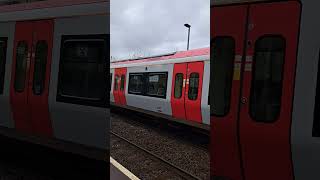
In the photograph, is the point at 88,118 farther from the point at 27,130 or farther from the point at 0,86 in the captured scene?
the point at 0,86

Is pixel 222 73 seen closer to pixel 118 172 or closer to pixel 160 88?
pixel 118 172

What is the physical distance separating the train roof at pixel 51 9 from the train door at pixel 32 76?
45mm

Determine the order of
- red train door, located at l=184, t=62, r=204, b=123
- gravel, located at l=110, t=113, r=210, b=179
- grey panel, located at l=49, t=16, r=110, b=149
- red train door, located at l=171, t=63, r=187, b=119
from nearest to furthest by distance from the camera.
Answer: gravel, located at l=110, t=113, r=210, b=179
grey panel, located at l=49, t=16, r=110, b=149
red train door, located at l=184, t=62, r=204, b=123
red train door, located at l=171, t=63, r=187, b=119

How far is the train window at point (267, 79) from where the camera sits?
1.50 metres

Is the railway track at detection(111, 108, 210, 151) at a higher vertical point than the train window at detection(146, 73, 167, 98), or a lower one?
lower

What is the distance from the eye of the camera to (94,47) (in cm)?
125

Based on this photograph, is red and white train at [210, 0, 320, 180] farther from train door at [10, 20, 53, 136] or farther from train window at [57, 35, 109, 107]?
train door at [10, 20, 53, 136]

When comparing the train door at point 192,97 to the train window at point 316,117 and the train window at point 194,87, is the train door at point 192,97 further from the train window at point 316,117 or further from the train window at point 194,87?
the train window at point 316,117

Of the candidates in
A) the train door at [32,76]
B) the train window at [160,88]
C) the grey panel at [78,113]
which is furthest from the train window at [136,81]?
the train door at [32,76]

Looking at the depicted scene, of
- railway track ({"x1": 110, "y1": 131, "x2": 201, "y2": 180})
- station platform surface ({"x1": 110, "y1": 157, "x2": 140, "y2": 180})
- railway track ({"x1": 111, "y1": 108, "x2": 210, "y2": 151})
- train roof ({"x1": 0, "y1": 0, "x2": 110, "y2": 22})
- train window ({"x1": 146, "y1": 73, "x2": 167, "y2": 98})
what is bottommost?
station platform surface ({"x1": 110, "y1": 157, "x2": 140, "y2": 180})

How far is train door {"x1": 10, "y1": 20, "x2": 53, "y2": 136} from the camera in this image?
61.7 inches

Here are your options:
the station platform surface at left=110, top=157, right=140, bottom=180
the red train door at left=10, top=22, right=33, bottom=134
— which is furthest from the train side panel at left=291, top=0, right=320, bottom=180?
the red train door at left=10, top=22, right=33, bottom=134

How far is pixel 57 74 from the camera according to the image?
1481 mm

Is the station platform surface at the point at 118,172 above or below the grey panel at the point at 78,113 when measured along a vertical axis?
below
